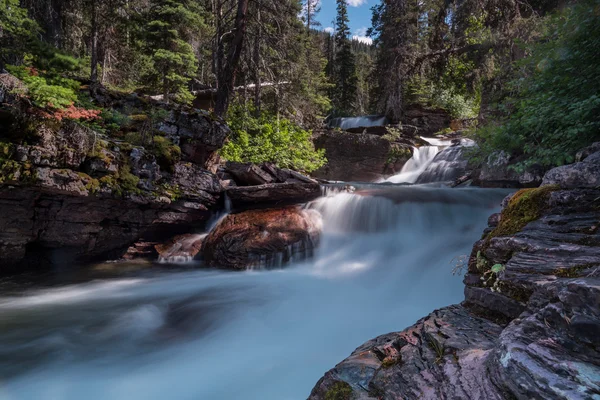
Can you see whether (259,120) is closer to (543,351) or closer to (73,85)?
(73,85)

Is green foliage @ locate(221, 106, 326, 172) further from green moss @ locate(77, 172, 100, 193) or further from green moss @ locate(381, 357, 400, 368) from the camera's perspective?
green moss @ locate(381, 357, 400, 368)

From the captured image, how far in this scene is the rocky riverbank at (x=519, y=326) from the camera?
1534mm

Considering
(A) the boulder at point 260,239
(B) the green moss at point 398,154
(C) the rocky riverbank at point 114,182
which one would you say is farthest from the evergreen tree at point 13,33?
(B) the green moss at point 398,154

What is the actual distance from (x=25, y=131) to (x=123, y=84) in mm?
14491

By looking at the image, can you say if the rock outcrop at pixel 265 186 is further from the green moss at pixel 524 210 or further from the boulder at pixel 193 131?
the green moss at pixel 524 210

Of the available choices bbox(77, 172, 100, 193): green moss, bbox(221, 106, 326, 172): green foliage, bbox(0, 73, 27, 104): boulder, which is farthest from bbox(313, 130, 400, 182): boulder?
bbox(0, 73, 27, 104): boulder

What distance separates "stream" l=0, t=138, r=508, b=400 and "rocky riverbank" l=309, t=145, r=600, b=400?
1.70m

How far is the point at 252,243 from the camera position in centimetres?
837

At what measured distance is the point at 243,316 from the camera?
5.69 metres

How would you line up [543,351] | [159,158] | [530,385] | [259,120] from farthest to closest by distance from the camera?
[259,120], [159,158], [543,351], [530,385]

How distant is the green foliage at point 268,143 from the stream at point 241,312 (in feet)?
15.5

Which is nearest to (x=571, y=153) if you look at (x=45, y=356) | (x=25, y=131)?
(x=45, y=356)

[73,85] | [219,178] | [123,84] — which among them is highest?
[123,84]

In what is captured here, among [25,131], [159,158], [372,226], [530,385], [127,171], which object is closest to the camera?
[530,385]
